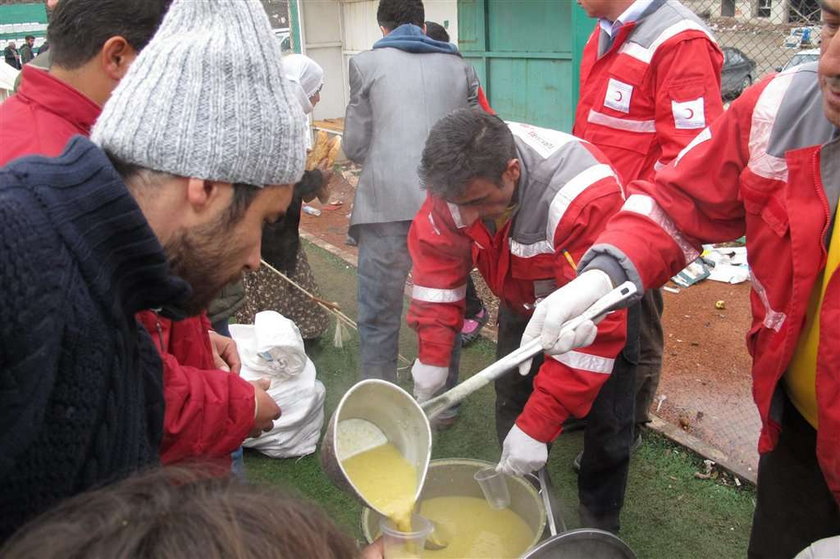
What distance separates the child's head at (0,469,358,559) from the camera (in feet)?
2.49

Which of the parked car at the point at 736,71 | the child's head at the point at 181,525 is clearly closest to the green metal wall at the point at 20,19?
the parked car at the point at 736,71

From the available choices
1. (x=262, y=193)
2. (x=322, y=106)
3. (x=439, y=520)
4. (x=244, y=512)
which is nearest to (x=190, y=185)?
(x=262, y=193)

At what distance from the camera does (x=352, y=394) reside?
6.67 ft

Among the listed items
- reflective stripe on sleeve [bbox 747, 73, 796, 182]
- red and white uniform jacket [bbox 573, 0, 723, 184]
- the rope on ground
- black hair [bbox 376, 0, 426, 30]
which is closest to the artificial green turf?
the rope on ground

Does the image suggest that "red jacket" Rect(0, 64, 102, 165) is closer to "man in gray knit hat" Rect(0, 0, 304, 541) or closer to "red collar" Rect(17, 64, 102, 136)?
"red collar" Rect(17, 64, 102, 136)

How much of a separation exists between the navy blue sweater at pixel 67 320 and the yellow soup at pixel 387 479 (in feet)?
2.99

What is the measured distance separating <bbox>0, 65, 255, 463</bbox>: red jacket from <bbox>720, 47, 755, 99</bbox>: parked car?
1098 centimetres

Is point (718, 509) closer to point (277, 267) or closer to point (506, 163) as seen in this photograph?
point (506, 163)

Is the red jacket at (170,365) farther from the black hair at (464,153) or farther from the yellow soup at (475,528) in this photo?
the black hair at (464,153)

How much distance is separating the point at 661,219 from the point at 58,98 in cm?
166

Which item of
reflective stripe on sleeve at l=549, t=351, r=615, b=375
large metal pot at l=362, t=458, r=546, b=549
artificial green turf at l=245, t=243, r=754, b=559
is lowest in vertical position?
artificial green turf at l=245, t=243, r=754, b=559

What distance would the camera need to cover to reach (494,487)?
2.57 metres

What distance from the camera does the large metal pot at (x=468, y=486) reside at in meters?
2.47

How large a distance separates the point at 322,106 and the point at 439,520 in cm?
980
